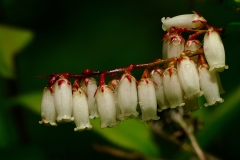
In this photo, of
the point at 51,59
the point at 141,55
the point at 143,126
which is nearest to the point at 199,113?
the point at 143,126

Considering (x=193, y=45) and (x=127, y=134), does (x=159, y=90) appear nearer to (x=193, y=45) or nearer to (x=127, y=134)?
(x=193, y=45)

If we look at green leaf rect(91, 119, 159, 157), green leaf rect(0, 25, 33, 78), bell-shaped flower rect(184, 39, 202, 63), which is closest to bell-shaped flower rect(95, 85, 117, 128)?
bell-shaped flower rect(184, 39, 202, 63)

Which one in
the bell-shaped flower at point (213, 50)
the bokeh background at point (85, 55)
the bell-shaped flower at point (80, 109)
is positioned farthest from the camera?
the bokeh background at point (85, 55)

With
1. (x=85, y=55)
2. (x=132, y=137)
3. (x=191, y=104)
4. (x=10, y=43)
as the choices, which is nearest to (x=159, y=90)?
(x=191, y=104)

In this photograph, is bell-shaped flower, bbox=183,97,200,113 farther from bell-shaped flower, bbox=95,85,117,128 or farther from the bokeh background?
the bokeh background

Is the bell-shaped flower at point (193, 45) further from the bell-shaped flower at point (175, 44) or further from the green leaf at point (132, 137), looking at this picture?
the green leaf at point (132, 137)

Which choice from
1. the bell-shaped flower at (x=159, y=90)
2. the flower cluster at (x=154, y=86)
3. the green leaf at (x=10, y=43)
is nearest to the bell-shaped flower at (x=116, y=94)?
the flower cluster at (x=154, y=86)
